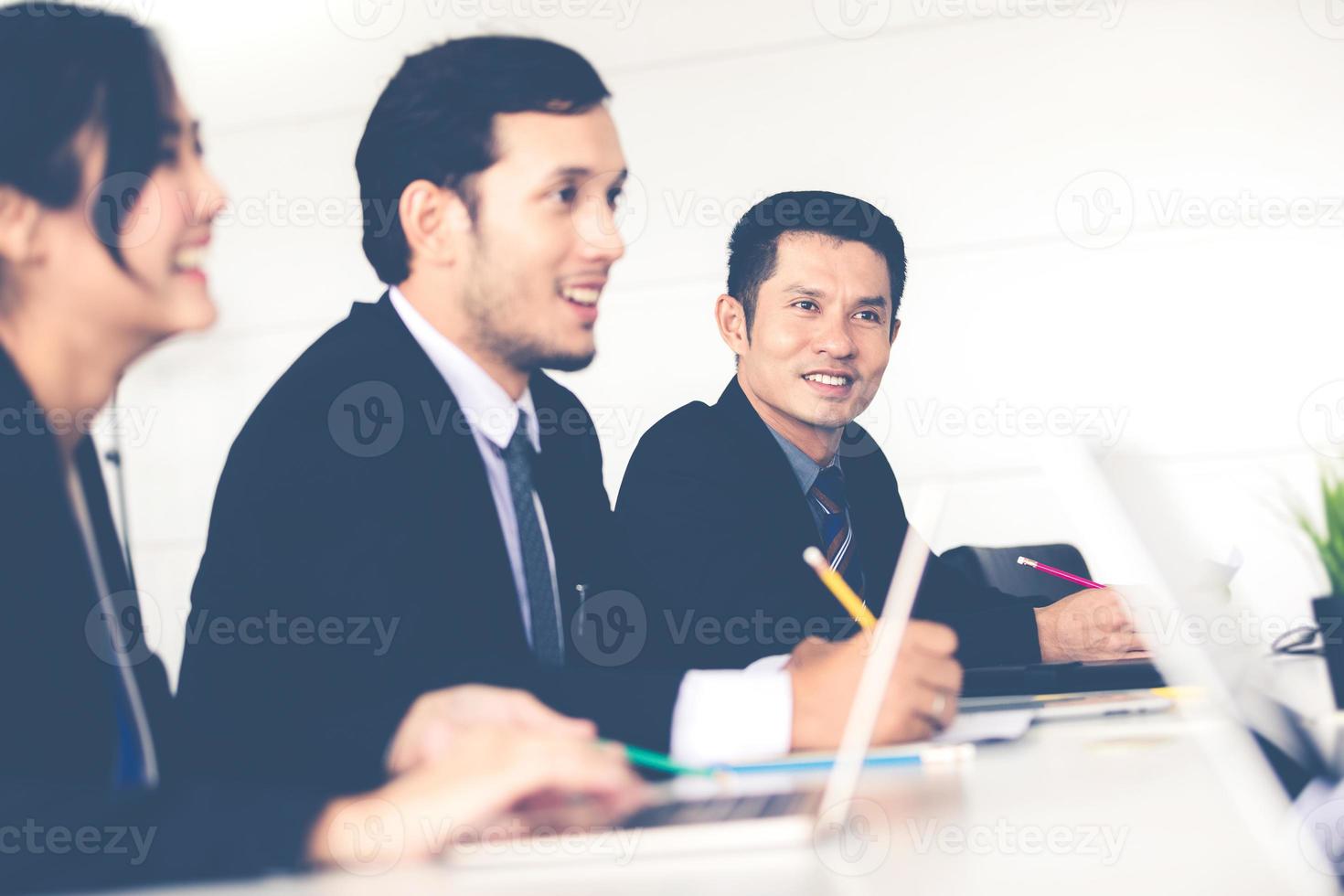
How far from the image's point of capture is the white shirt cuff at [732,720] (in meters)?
1.25

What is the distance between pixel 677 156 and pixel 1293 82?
1651 millimetres

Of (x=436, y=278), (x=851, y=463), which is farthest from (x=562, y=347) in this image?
(x=851, y=463)

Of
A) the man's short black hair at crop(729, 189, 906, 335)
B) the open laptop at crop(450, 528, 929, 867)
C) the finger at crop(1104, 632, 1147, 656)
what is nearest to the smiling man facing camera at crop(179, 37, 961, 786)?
the open laptop at crop(450, 528, 929, 867)

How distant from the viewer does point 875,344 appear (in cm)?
308

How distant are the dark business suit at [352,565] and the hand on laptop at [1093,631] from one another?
867 millimetres

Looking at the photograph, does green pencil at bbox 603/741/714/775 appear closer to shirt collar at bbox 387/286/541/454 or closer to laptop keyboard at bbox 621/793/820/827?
laptop keyboard at bbox 621/793/820/827

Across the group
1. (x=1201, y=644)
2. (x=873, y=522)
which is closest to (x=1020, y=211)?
(x=873, y=522)

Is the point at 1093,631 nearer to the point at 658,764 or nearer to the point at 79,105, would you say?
the point at 658,764

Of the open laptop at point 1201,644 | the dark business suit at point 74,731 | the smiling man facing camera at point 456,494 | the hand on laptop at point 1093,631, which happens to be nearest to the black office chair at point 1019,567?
the hand on laptop at point 1093,631

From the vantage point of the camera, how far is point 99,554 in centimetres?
137

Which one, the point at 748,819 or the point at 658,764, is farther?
the point at 658,764

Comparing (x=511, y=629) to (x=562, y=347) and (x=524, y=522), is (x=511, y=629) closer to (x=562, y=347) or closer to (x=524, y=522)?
(x=524, y=522)

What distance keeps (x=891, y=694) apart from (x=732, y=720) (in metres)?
0.16

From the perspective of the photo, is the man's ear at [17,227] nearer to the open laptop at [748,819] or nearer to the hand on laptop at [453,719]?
the hand on laptop at [453,719]
